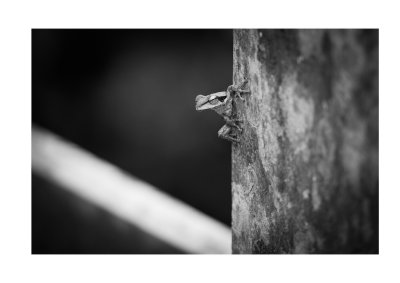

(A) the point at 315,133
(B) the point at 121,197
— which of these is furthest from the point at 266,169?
(B) the point at 121,197

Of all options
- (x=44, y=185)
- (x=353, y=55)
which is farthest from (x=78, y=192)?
(x=353, y=55)

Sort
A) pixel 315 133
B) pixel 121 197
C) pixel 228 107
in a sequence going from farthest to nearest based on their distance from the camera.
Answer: pixel 121 197 < pixel 228 107 < pixel 315 133

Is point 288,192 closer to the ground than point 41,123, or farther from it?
closer to the ground

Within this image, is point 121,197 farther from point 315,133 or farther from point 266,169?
point 315,133

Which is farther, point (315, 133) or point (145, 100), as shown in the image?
point (145, 100)

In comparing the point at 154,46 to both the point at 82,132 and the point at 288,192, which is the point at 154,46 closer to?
the point at 82,132

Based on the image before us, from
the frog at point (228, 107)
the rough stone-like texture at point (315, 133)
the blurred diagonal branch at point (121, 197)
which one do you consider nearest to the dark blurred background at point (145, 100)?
the blurred diagonal branch at point (121, 197)
